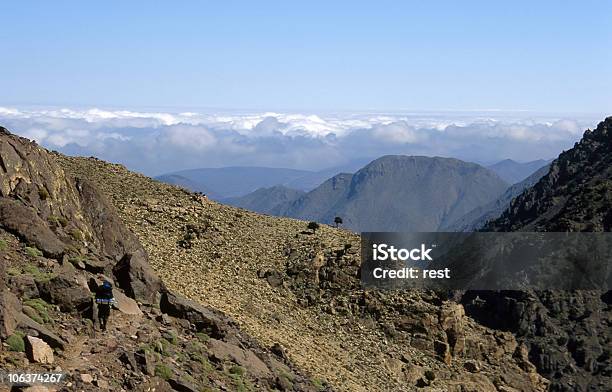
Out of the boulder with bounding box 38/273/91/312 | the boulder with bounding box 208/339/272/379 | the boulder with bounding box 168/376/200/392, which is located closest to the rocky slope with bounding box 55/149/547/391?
the boulder with bounding box 208/339/272/379

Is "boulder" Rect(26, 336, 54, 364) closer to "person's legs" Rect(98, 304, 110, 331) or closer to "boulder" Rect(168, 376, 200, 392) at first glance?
"person's legs" Rect(98, 304, 110, 331)

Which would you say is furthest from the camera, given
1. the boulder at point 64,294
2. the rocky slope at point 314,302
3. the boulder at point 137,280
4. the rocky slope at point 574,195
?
the rocky slope at point 574,195

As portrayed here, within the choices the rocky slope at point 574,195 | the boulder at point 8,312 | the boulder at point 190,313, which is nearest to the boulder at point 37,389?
the boulder at point 8,312

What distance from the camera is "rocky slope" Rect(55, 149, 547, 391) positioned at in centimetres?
4106

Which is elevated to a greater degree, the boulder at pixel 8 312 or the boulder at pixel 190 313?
the boulder at pixel 8 312

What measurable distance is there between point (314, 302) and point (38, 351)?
3114 centimetres

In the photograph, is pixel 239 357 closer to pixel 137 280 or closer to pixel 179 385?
pixel 137 280

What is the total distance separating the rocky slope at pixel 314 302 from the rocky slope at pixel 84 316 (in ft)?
26.2

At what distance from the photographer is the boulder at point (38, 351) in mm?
18125

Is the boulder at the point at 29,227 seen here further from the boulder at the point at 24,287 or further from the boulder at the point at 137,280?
the boulder at the point at 24,287

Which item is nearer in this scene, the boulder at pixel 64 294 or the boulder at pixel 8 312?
the boulder at pixel 8 312

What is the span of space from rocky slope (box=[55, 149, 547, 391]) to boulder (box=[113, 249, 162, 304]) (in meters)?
9.98

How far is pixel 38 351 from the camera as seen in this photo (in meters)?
A: 18.3

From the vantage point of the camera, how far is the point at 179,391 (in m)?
20.3
